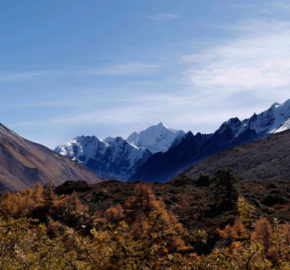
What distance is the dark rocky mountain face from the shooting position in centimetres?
10366

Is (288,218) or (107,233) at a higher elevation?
(107,233)

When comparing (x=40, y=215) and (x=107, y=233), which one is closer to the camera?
(x=107, y=233)

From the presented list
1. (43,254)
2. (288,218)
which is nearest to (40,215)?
(288,218)

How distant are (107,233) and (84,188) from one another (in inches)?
2394

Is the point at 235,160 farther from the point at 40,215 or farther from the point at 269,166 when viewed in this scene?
the point at 40,215

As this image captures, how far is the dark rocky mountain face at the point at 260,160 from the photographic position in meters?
104

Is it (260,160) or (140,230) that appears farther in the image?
(260,160)

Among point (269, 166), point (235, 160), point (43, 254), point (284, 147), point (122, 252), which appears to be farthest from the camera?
point (235, 160)

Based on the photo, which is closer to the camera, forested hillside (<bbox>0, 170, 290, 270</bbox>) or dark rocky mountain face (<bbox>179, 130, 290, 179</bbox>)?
forested hillside (<bbox>0, 170, 290, 270</bbox>)

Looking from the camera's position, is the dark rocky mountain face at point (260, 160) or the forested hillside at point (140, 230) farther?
the dark rocky mountain face at point (260, 160)

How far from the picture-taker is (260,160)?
12862 cm

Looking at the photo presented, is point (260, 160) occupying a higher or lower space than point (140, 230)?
higher

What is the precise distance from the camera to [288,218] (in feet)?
114

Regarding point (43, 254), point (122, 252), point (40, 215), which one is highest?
point (122, 252)
